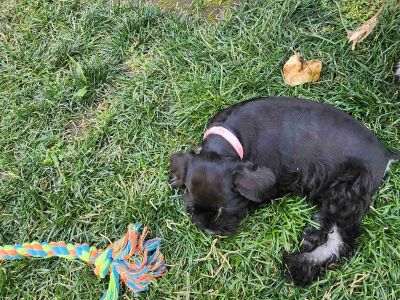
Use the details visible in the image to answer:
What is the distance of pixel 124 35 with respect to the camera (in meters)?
4.30

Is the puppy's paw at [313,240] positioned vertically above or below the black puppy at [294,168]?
below

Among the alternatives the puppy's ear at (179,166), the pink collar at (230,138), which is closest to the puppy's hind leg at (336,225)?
the pink collar at (230,138)

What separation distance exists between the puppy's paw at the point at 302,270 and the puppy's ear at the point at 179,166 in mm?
839

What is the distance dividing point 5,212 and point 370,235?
248 cm

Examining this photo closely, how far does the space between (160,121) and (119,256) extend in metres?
1.13

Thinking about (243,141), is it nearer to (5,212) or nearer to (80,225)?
(80,225)

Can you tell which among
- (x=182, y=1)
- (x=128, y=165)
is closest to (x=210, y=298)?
(x=128, y=165)

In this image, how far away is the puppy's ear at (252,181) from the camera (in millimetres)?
2908

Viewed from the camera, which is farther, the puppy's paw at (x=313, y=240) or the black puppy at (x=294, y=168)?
the puppy's paw at (x=313, y=240)

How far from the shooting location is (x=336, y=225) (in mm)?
3197

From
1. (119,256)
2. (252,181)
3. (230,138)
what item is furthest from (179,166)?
(119,256)

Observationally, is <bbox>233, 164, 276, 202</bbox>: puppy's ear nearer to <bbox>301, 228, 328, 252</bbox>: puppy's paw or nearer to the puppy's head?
the puppy's head

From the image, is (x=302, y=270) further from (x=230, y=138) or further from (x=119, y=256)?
(x=119, y=256)

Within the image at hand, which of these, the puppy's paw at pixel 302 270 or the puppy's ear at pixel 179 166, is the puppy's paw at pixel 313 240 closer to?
the puppy's paw at pixel 302 270
